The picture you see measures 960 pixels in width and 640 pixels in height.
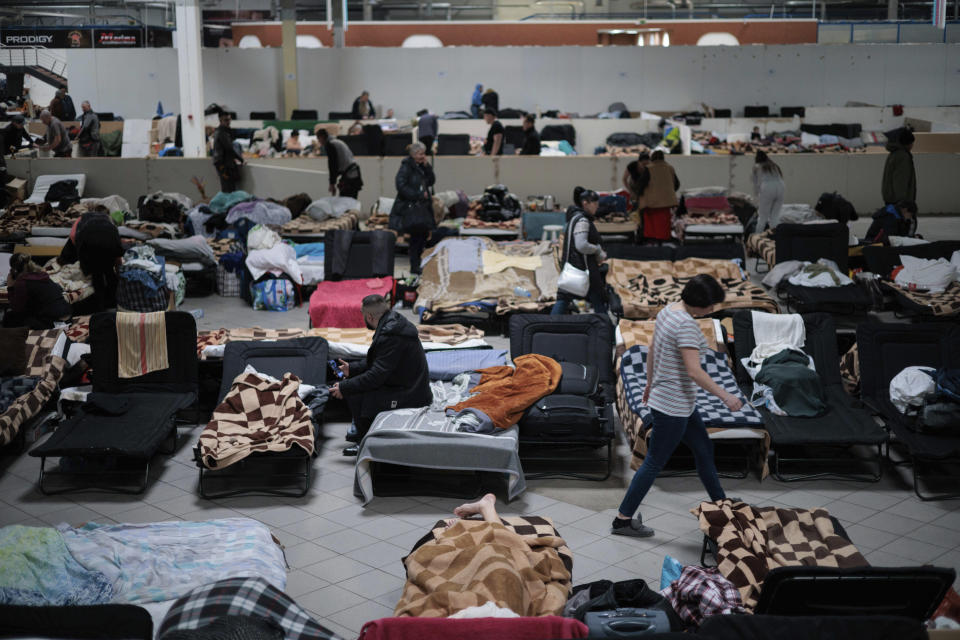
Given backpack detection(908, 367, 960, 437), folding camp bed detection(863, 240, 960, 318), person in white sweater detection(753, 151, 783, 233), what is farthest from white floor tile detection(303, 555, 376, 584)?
person in white sweater detection(753, 151, 783, 233)

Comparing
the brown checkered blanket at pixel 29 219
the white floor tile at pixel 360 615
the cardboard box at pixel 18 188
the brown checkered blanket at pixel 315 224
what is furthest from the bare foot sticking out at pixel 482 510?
the cardboard box at pixel 18 188

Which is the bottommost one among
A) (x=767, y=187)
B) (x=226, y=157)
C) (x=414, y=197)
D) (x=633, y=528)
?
(x=633, y=528)

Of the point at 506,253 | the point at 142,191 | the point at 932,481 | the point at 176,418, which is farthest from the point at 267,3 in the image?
the point at 932,481

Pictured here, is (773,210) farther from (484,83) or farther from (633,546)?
(484,83)

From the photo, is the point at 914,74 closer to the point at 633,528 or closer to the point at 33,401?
the point at 633,528

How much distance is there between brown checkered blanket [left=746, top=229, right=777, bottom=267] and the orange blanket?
199 inches

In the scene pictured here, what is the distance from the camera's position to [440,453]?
6.71 m

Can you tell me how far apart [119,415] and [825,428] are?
4.90 meters

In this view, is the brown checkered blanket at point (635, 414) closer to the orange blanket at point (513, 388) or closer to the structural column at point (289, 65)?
the orange blanket at point (513, 388)

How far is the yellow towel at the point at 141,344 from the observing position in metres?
7.93

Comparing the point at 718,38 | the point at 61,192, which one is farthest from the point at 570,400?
the point at 718,38

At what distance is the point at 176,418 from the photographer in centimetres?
797

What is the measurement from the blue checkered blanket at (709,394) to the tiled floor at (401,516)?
41 cm

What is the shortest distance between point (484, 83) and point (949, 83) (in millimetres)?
11201
